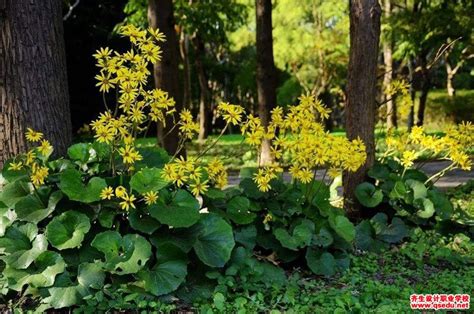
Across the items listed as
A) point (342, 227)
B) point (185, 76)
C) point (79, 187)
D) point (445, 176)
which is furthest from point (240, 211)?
point (185, 76)

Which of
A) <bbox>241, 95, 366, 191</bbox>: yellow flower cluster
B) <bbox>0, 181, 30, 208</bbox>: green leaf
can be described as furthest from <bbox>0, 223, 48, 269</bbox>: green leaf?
<bbox>241, 95, 366, 191</bbox>: yellow flower cluster

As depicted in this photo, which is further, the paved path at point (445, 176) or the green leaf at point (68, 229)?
the paved path at point (445, 176)

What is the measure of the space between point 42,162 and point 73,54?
59.9 ft

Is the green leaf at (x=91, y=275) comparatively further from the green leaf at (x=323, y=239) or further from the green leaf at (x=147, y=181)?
the green leaf at (x=323, y=239)

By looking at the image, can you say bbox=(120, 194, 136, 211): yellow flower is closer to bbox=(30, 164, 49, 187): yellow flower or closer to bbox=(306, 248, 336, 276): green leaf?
bbox=(30, 164, 49, 187): yellow flower

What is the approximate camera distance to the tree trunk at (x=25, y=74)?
13.2 ft

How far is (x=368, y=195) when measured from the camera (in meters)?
5.01

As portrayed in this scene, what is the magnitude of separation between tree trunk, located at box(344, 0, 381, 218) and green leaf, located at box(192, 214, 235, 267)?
77.2 inches

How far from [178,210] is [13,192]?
42.2 inches

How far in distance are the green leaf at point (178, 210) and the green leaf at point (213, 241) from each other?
0.45 ft

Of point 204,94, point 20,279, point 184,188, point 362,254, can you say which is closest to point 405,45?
point 204,94

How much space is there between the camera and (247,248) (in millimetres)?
3844

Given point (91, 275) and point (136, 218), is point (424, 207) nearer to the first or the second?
point (136, 218)

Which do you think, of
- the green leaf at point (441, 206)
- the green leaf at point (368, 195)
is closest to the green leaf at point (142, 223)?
the green leaf at point (368, 195)
